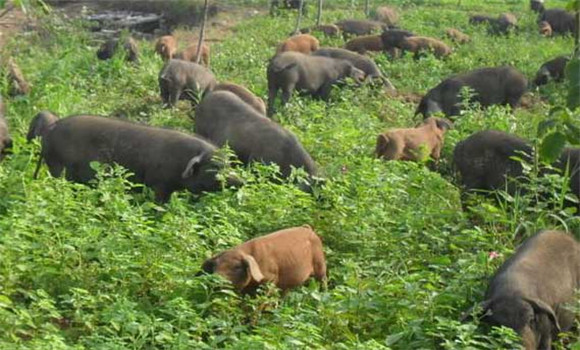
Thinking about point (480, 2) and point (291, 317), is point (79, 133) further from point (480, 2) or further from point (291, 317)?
point (480, 2)

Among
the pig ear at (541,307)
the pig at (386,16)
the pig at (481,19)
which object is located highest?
the pig ear at (541,307)

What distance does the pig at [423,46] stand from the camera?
20.3 metres

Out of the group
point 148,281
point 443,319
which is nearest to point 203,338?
point 148,281

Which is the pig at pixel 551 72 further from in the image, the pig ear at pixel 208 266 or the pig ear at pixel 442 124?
the pig ear at pixel 208 266

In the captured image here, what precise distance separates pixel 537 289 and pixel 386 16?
19058mm

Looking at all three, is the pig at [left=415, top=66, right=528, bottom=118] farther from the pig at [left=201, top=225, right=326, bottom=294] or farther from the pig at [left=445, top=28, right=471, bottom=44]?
the pig at [left=201, top=225, right=326, bottom=294]

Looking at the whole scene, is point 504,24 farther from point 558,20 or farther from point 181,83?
point 181,83

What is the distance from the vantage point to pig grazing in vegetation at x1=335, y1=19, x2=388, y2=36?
23.0 metres

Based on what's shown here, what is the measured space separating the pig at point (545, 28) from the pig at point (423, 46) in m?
5.26

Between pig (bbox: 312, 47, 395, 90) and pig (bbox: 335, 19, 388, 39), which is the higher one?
pig (bbox: 312, 47, 395, 90)

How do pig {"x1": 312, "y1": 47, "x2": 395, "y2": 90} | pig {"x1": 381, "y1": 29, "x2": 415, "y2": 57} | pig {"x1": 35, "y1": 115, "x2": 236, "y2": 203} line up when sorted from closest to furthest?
pig {"x1": 35, "y1": 115, "x2": 236, "y2": 203}, pig {"x1": 312, "y1": 47, "x2": 395, "y2": 90}, pig {"x1": 381, "y1": 29, "x2": 415, "y2": 57}

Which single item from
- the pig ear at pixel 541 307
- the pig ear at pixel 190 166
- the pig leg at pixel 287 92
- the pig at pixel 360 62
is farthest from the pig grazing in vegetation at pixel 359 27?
the pig ear at pixel 541 307

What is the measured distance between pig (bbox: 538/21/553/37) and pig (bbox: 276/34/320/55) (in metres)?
7.46

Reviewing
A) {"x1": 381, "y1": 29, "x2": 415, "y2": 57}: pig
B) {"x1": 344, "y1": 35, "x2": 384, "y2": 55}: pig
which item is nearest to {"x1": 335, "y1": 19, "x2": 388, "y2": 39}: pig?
{"x1": 344, "y1": 35, "x2": 384, "y2": 55}: pig
